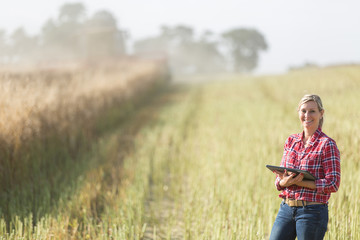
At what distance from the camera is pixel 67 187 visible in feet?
15.9

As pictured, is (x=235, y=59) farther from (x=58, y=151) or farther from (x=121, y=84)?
(x=58, y=151)

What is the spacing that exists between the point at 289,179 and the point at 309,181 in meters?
0.12

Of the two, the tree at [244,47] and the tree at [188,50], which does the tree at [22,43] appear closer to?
the tree at [188,50]

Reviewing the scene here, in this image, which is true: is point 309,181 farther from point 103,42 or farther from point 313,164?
point 103,42

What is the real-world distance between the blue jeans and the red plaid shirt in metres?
0.07

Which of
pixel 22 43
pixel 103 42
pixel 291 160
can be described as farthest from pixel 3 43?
pixel 291 160

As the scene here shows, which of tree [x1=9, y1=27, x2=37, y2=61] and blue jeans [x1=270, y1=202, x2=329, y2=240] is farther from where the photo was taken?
tree [x1=9, y1=27, x2=37, y2=61]

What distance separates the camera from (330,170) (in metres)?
2.03

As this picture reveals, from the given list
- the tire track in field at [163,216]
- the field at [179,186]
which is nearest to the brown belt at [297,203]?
the field at [179,186]

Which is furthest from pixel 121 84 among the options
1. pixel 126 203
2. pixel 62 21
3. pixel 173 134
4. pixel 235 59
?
pixel 235 59

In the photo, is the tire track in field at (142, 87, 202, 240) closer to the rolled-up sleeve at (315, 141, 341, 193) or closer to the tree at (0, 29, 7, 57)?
the rolled-up sleeve at (315, 141, 341, 193)

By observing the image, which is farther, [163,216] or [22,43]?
[22,43]

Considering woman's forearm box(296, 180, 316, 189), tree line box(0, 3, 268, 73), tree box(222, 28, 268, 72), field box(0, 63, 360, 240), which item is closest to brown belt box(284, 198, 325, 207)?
woman's forearm box(296, 180, 316, 189)

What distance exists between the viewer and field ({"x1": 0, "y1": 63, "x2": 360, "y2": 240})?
11.3 feet
